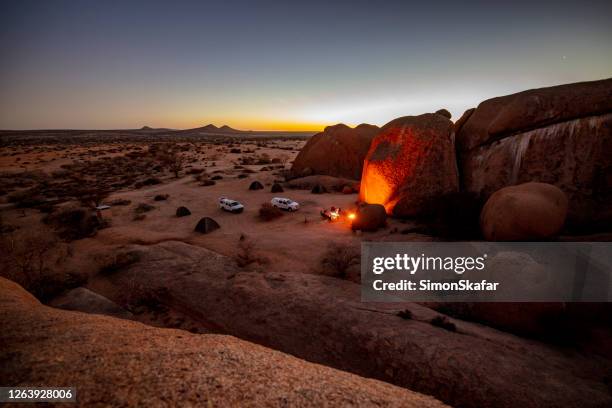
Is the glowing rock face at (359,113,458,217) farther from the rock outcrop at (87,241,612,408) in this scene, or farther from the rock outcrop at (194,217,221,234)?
the rock outcrop at (194,217,221,234)

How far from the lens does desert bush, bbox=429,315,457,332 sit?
871cm

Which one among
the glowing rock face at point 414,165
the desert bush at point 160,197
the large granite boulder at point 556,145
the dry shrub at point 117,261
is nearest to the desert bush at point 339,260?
the glowing rock face at point 414,165

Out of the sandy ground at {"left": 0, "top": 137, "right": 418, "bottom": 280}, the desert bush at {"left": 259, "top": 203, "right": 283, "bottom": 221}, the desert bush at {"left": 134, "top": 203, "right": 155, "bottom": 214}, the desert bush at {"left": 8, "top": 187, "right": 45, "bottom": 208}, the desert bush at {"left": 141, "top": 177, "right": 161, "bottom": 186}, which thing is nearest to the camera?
the sandy ground at {"left": 0, "top": 137, "right": 418, "bottom": 280}

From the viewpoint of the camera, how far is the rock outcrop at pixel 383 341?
6746 millimetres

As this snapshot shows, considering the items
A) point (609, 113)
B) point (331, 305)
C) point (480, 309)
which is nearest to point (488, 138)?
point (609, 113)

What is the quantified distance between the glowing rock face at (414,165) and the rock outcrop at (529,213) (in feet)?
19.8

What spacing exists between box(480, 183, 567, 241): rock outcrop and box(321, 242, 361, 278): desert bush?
22.2 feet

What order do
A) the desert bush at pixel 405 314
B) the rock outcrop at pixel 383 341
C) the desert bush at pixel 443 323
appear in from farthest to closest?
the desert bush at pixel 405 314 → the desert bush at pixel 443 323 → the rock outcrop at pixel 383 341

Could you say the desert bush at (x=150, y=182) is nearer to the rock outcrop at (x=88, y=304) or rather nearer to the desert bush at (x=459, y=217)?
the rock outcrop at (x=88, y=304)

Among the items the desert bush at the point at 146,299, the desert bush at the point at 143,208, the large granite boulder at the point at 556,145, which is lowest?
the desert bush at the point at 146,299

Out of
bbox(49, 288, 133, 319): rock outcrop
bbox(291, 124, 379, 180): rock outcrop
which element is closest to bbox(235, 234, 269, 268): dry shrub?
bbox(49, 288, 133, 319): rock outcrop

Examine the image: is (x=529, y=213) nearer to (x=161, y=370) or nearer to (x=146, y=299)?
(x=161, y=370)

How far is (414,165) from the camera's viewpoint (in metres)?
18.9

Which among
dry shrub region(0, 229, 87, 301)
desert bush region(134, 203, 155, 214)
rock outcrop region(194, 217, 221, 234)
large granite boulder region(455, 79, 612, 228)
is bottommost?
dry shrub region(0, 229, 87, 301)
